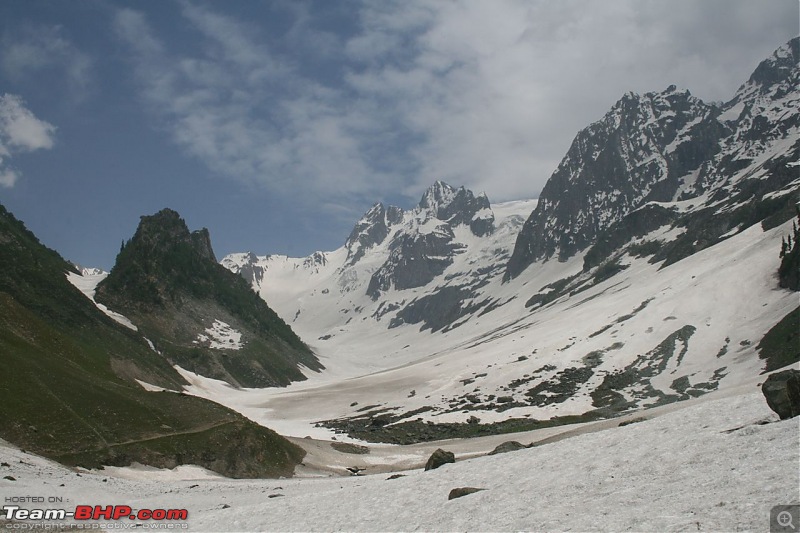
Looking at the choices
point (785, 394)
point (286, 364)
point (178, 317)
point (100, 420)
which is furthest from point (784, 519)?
point (286, 364)

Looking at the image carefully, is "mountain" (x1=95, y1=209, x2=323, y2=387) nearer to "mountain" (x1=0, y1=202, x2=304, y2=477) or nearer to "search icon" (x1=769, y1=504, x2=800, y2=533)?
"mountain" (x1=0, y1=202, x2=304, y2=477)

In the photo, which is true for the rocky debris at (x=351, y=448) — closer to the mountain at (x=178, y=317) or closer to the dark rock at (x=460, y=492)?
the dark rock at (x=460, y=492)

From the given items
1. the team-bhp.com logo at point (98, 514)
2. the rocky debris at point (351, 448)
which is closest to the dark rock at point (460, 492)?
the team-bhp.com logo at point (98, 514)

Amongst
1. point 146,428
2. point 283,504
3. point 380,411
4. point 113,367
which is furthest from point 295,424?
point 283,504

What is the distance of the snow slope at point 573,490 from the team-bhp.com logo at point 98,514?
0.91 m

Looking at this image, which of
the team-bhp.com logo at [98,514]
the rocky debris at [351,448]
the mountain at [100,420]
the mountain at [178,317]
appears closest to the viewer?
the team-bhp.com logo at [98,514]

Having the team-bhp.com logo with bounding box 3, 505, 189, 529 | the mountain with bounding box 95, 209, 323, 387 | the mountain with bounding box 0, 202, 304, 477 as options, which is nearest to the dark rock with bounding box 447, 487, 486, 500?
the team-bhp.com logo with bounding box 3, 505, 189, 529

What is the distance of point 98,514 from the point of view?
2770 cm

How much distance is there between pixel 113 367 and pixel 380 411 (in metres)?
47.7

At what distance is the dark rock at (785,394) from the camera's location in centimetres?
2214

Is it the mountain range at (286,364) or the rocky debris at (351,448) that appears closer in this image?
the mountain range at (286,364)

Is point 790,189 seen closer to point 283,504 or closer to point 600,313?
point 600,313

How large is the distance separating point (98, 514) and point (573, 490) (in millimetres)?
22729

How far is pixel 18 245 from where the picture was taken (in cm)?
11888
